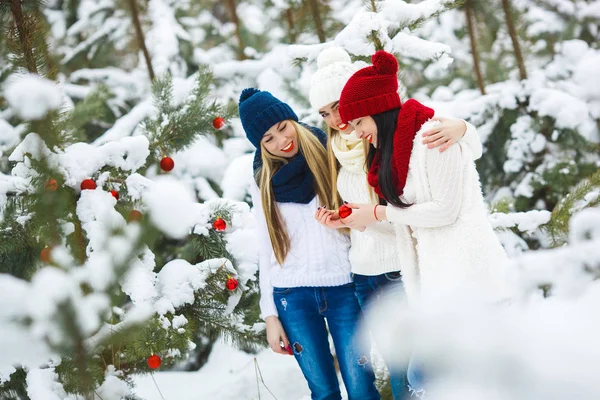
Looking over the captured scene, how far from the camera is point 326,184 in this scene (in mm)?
2408

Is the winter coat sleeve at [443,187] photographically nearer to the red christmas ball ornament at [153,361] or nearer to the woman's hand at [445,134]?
the woman's hand at [445,134]

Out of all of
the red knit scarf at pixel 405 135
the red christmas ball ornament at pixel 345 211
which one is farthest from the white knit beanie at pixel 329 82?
the red christmas ball ornament at pixel 345 211

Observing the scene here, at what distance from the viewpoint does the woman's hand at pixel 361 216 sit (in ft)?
6.45

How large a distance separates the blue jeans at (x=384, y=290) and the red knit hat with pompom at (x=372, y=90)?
2.50 ft

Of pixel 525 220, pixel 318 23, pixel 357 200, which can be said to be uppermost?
pixel 318 23

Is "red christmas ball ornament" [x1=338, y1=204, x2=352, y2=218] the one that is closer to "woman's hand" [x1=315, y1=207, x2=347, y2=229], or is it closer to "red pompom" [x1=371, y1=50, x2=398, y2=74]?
"woman's hand" [x1=315, y1=207, x2=347, y2=229]

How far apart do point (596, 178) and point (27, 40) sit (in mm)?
2747

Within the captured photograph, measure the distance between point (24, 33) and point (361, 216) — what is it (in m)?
1.56

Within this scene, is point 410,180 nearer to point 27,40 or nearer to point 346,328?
point 346,328

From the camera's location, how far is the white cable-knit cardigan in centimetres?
175

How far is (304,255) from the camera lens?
93.8 inches

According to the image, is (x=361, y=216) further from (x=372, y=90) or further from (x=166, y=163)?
(x=166, y=163)

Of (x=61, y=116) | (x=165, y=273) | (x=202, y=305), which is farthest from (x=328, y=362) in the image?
(x=61, y=116)

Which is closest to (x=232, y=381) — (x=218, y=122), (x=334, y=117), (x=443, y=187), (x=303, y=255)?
(x=303, y=255)
